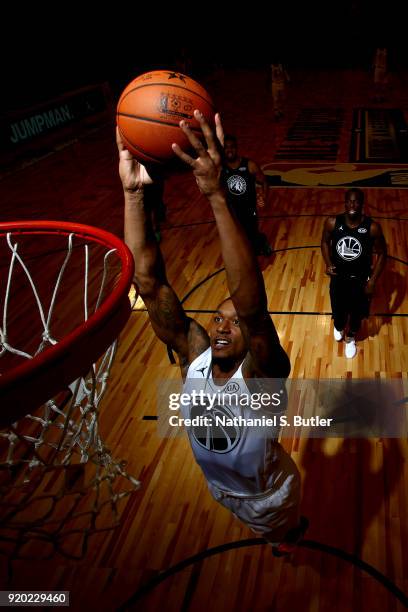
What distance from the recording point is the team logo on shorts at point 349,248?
4289 millimetres

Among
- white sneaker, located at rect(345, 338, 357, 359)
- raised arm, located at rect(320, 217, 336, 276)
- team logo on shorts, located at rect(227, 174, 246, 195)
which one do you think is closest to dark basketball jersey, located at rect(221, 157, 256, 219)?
team logo on shorts, located at rect(227, 174, 246, 195)

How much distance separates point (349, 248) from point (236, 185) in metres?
1.81

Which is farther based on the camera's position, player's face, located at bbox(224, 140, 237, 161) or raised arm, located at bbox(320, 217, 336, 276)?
player's face, located at bbox(224, 140, 237, 161)

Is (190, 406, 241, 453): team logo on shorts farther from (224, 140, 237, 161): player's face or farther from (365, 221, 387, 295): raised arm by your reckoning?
(224, 140, 237, 161): player's face

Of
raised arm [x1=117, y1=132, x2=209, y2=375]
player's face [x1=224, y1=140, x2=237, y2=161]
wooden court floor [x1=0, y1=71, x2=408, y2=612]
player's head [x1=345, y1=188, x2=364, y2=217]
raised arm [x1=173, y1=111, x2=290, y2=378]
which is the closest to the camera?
raised arm [x1=173, y1=111, x2=290, y2=378]

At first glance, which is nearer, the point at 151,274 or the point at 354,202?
the point at 151,274

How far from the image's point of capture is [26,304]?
5.86m

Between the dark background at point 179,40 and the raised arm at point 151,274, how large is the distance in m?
13.5

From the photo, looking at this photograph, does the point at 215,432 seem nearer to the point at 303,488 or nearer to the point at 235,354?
the point at 235,354

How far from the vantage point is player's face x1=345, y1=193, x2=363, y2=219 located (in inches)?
166

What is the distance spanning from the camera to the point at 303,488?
3.44 meters

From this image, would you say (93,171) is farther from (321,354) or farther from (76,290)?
(321,354)

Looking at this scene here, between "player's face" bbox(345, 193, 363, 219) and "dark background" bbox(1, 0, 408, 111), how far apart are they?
12488 mm

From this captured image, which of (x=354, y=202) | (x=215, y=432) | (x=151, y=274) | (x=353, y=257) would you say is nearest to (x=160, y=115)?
(x=151, y=274)
